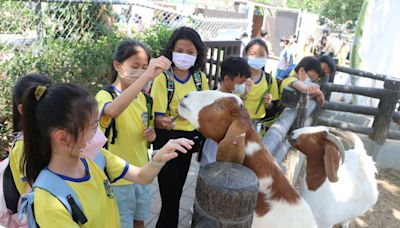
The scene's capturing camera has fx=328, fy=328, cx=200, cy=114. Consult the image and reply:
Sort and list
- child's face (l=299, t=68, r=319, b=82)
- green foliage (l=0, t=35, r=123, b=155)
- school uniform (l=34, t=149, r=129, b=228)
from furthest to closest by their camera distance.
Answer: child's face (l=299, t=68, r=319, b=82) < green foliage (l=0, t=35, r=123, b=155) < school uniform (l=34, t=149, r=129, b=228)

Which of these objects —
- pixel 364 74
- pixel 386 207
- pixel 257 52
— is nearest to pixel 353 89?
pixel 364 74

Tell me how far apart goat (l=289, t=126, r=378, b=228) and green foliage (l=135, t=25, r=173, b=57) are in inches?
148

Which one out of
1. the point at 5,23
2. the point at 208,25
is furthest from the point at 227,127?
the point at 208,25

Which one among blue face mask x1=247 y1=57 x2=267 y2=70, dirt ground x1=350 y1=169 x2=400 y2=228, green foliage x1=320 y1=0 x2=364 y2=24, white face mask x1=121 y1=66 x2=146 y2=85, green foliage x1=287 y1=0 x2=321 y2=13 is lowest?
dirt ground x1=350 y1=169 x2=400 y2=228

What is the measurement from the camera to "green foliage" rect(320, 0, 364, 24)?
29281 millimetres

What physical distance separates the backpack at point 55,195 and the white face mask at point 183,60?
4.67 feet

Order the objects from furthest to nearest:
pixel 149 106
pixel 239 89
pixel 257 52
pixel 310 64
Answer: pixel 310 64, pixel 257 52, pixel 239 89, pixel 149 106

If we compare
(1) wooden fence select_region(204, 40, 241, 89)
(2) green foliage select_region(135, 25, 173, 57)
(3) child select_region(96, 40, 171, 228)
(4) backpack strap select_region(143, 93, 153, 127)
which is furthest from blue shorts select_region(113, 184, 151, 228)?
(2) green foliage select_region(135, 25, 173, 57)

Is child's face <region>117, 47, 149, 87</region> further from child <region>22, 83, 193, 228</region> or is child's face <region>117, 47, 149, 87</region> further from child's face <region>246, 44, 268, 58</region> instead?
child's face <region>246, 44, 268, 58</region>

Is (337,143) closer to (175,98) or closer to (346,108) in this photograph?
(175,98)

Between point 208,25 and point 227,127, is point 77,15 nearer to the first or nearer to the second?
point 227,127

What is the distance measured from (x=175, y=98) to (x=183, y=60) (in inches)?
11.7

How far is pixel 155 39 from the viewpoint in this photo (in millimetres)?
5926

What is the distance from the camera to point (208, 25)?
1037cm
